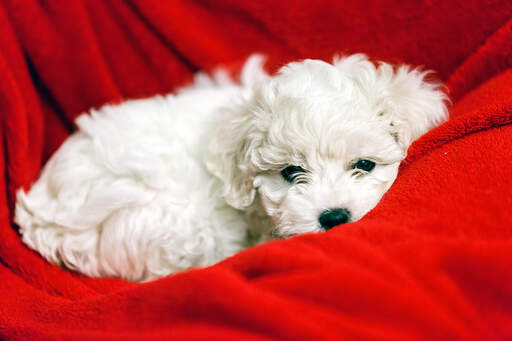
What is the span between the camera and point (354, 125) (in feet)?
6.05

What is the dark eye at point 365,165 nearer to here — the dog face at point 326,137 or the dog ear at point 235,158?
the dog face at point 326,137

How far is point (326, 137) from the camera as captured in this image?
1851 mm

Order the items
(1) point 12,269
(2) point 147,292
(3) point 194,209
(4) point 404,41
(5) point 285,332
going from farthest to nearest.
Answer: (4) point 404,41, (3) point 194,209, (1) point 12,269, (2) point 147,292, (5) point 285,332

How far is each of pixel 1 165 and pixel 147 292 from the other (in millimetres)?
1087

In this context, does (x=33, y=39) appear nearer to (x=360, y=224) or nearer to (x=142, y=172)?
(x=142, y=172)

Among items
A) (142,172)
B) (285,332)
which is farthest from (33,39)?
(285,332)

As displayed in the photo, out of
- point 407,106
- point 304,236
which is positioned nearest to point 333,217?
point 304,236

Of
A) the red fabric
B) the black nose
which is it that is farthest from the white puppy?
the red fabric

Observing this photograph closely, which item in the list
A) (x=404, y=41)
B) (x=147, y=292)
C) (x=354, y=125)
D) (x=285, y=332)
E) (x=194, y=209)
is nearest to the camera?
(x=285, y=332)

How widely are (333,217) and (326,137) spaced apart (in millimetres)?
309

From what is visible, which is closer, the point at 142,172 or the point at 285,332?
the point at 285,332

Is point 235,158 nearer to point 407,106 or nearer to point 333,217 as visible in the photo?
point 333,217

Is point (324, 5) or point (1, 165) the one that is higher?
point (324, 5)

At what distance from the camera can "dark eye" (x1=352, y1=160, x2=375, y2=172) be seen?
194 cm
